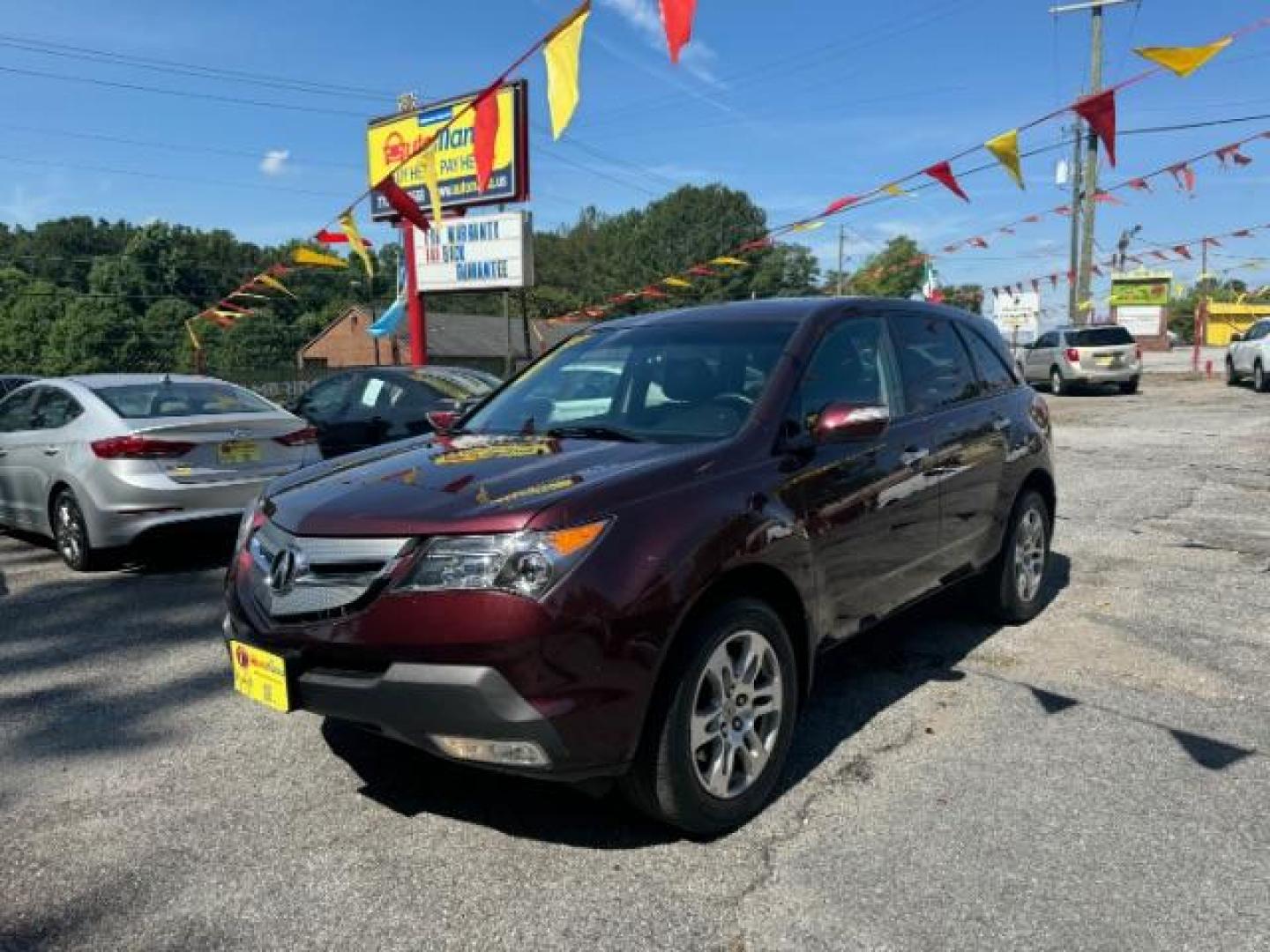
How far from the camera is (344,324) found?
75.2 meters

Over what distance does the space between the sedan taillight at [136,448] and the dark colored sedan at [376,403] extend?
122 inches

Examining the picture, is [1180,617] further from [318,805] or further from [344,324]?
[344,324]

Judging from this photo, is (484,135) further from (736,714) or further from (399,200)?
(736,714)

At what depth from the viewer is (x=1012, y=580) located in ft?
17.3

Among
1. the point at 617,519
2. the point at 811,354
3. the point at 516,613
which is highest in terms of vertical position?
the point at 811,354

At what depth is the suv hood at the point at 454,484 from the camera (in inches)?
111

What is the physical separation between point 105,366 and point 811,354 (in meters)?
61.1

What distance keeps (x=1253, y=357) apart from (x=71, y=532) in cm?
2478

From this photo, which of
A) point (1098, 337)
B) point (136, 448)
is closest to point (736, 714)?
point (136, 448)

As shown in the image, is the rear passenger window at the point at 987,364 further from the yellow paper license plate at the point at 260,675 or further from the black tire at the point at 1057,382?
the black tire at the point at 1057,382

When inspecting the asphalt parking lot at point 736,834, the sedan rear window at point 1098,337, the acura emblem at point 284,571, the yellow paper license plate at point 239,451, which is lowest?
the asphalt parking lot at point 736,834

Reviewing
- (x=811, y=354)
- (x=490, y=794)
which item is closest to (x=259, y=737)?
(x=490, y=794)

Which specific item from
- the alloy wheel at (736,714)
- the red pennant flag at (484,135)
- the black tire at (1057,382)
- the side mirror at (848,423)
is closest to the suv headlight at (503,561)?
the alloy wheel at (736,714)

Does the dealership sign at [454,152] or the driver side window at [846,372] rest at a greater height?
the dealership sign at [454,152]
